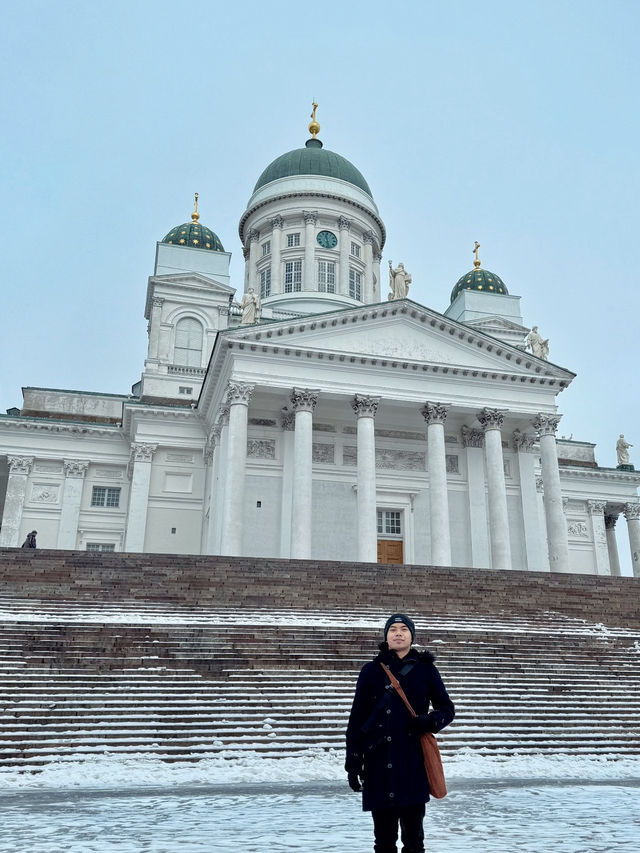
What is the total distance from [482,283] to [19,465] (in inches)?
1161

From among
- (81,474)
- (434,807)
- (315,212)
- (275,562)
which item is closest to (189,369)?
(81,474)

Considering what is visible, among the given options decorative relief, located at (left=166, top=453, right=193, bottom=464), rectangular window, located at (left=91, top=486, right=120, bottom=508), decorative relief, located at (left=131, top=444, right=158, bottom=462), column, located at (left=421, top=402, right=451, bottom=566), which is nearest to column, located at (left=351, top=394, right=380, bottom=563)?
column, located at (left=421, top=402, right=451, bottom=566)

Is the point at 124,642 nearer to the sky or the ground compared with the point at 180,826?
nearer to the sky

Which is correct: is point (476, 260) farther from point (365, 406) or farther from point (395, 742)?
point (395, 742)

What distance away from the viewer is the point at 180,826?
20.4 ft

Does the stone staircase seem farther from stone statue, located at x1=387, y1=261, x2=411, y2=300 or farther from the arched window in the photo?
the arched window

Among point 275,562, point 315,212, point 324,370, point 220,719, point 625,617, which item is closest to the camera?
point 220,719

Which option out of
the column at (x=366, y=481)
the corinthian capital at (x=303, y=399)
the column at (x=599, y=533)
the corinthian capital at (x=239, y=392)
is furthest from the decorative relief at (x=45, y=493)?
the column at (x=599, y=533)

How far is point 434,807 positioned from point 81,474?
34.1 m

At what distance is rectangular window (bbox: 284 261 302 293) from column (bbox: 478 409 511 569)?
19307mm

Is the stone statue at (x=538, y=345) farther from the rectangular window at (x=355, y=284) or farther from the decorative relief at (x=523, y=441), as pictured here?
the rectangular window at (x=355, y=284)

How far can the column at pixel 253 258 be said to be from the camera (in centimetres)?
5022

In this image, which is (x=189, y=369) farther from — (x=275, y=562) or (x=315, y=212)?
(x=275, y=562)

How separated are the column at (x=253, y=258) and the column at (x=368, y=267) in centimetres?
690
